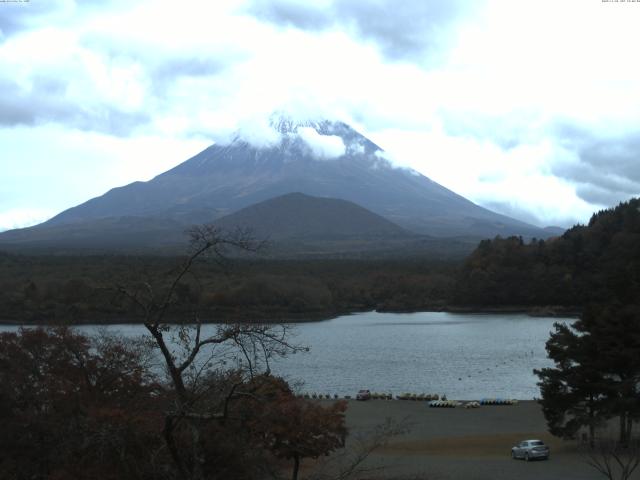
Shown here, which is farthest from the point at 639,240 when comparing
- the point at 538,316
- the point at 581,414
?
the point at 581,414

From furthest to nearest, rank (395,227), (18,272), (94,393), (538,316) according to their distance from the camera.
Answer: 1. (395,227)
2. (18,272)
3. (538,316)
4. (94,393)

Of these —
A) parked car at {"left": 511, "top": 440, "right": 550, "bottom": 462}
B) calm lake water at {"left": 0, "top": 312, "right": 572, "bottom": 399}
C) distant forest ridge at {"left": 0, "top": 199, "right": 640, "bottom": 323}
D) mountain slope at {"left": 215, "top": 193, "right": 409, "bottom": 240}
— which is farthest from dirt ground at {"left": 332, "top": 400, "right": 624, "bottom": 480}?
mountain slope at {"left": 215, "top": 193, "right": 409, "bottom": 240}

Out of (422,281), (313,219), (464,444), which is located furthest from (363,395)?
(313,219)

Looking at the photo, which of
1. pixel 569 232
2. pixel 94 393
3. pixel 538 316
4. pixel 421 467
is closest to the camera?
pixel 94 393

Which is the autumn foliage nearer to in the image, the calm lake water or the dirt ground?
the dirt ground

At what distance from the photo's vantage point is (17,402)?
439 inches

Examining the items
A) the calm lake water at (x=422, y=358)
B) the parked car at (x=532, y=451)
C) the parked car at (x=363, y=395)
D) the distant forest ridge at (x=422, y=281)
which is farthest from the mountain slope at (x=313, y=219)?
the parked car at (x=532, y=451)

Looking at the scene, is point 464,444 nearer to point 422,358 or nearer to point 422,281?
point 422,358

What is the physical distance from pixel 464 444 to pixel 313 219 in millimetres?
155628

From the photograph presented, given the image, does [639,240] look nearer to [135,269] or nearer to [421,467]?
[421,467]

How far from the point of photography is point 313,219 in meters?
175

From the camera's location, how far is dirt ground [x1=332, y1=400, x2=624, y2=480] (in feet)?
50.5

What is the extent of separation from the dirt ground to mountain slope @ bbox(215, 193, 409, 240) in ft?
437

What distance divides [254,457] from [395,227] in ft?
533
